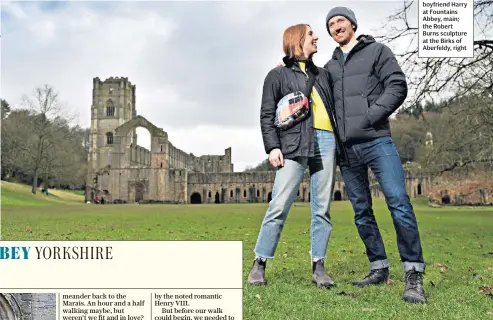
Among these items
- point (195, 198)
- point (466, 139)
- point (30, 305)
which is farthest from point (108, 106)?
point (30, 305)

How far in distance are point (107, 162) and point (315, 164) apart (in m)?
46.1

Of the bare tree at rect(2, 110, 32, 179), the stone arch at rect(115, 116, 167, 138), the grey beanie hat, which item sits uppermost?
the stone arch at rect(115, 116, 167, 138)

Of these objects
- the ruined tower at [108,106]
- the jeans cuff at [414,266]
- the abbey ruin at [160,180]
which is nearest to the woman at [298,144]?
the jeans cuff at [414,266]

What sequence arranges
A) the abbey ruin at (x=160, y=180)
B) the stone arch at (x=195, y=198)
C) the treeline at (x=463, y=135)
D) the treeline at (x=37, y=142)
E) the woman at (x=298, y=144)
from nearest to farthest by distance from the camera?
the woman at (x=298, y=144) → the treeline at (x=463, y=135) → the treeline at (x=37, y=142) → the abbey ruin at (x=160, y=180) → the stone arch at (x=195, y=198)

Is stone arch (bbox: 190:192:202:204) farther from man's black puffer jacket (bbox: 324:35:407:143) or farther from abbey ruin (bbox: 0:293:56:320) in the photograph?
abbey ruin (bbox: 0:293:56:320)

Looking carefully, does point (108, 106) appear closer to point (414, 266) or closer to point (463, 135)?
point (463, 135)

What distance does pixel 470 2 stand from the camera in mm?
4266

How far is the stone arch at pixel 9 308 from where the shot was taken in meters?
2.13

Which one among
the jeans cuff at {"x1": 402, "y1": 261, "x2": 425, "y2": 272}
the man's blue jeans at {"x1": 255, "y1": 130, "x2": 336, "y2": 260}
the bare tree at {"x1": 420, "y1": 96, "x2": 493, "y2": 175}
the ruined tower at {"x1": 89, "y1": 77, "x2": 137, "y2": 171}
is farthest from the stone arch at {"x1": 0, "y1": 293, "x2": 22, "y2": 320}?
the ruined tower at {"x1": 89, "y1": 77, "x2": 137, "y2": 171}

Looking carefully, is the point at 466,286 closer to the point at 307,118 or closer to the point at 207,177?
the point at 307,118

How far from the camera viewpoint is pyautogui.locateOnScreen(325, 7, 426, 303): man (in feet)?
10.3

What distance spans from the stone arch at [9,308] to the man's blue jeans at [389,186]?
207cm

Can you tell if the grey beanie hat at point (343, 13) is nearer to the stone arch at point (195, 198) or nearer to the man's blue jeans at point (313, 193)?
the man's blue jeans at point (313, 193)

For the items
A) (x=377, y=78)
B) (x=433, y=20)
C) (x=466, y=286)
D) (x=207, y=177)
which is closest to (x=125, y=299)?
(x=377, y=78)
